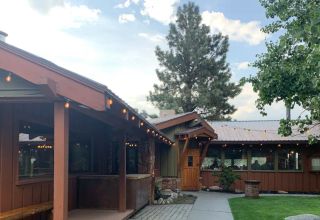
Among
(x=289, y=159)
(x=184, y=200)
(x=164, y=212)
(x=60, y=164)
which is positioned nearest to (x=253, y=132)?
(x=289, y=159)

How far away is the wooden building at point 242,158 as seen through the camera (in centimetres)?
1977

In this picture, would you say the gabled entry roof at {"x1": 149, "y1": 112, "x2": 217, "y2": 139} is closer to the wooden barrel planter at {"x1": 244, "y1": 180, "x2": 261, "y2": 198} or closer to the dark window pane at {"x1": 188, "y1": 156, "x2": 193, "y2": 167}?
Answer: the dark window pane at {"x1": 188, "y1": 156, "x2": 193, "y2": 167}

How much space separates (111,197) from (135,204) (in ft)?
2.54

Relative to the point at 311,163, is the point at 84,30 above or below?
above

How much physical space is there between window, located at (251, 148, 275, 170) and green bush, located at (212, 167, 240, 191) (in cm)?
177

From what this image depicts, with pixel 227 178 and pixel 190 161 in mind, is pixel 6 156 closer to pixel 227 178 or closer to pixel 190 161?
pixel 190 161

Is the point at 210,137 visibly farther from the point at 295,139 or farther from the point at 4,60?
the point at 4,60

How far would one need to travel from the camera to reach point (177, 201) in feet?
49.9

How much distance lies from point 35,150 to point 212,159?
557 inches

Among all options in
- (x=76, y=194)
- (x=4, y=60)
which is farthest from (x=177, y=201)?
(x=4, y=60)

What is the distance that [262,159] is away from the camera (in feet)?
69.4

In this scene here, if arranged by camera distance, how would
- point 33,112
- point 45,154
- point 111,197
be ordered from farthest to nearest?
1. point 111,197
2. point 45,154
3. point 33,112

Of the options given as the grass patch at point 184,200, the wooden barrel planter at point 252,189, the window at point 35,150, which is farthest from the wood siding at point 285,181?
the window at point 35,150

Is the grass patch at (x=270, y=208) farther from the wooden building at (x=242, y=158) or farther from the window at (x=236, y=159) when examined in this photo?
the window at (x=236, y=159)
